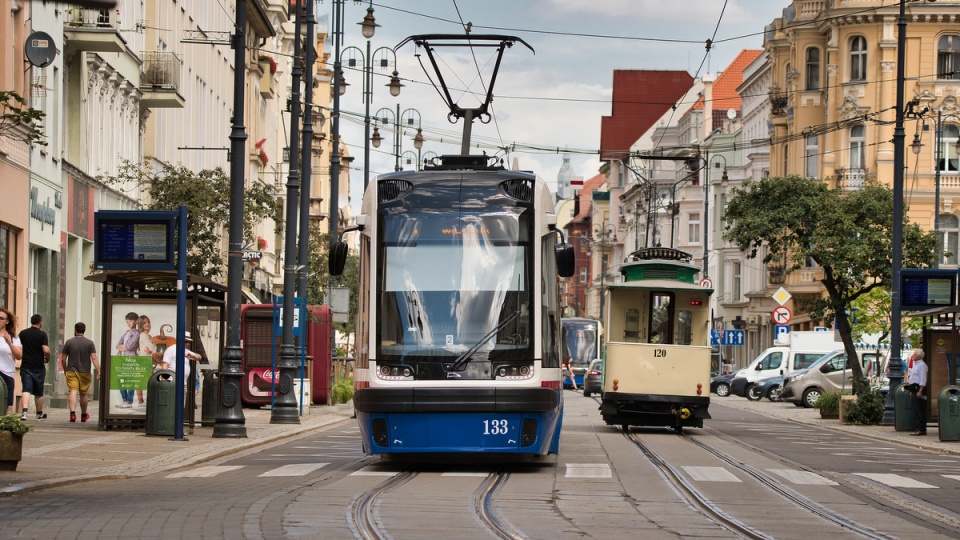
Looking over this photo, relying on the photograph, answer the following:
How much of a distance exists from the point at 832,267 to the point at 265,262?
132 feet

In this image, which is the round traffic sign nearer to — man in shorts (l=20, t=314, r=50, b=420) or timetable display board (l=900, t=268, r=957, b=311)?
timetable display board (l=900, t=268, r=957, b=311)

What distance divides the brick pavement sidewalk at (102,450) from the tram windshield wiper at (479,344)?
142 inches

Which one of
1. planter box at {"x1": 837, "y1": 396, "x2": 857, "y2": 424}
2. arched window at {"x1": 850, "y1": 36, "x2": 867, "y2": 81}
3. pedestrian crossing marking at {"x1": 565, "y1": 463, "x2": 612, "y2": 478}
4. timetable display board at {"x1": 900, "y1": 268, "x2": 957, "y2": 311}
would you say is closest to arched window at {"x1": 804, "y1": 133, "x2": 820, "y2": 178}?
arched window at {"x1": 850, "y1": 36, "x2": 867, "y2": 81}

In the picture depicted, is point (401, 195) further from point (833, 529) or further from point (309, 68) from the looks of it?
point (309, 68)

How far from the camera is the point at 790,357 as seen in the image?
61.6 meters

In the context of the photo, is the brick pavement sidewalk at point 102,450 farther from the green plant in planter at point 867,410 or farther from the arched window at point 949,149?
the arched window at point 949,149

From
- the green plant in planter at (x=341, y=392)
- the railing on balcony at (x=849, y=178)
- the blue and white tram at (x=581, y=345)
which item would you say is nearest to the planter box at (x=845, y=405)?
the green plant in planter at (x=341, y=392)

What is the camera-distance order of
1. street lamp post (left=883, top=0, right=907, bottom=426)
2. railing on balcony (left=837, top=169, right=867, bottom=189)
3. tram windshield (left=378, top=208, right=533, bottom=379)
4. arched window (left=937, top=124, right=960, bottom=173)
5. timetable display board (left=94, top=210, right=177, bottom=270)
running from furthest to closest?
railing on balcony (left=837, top=169, right=867, bottom=189), arched window (left=937, top=124, right=960, bottom=173), street lamp post (left=883, top=0, right=907, bottom=426), timetable display board (left=94, top=210, right=177, bottom=270), tram windshield (left=378, top=208, right=533, bottom=379)

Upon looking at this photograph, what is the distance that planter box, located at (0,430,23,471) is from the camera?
16953 mm

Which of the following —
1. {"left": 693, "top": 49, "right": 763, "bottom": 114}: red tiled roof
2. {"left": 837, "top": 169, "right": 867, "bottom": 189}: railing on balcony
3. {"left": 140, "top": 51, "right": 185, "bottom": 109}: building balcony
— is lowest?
{"left": 837, "top": 169, "right": 867, "bottom": 189}: railing on balcony

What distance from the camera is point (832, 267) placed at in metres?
43.7

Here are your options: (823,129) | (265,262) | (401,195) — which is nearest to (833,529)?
(401,195)

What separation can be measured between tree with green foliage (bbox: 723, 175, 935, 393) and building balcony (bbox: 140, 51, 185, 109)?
615 inches

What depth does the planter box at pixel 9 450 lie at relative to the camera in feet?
55.6
